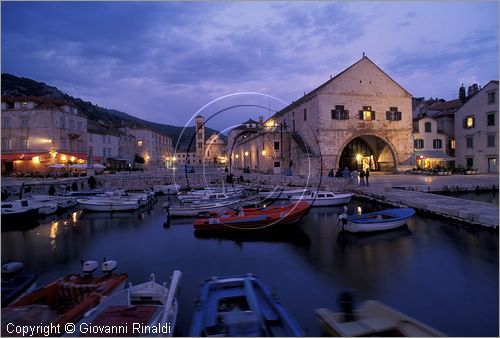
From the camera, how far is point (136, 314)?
6559 mm

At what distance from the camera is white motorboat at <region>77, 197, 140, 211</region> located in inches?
986

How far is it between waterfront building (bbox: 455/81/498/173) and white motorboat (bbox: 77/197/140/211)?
145ft

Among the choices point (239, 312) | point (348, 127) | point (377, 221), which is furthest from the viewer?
point (348, 127)

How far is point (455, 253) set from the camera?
13242 millimetres

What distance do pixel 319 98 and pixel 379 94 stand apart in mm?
8324

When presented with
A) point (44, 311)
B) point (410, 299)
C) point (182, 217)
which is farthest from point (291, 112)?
point (44, 311)

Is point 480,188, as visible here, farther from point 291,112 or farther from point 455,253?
point 291,112

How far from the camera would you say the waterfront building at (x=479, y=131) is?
128ft

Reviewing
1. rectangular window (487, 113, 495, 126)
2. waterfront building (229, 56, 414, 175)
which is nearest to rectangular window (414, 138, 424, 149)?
waterfront building (229, 56, 414, 175)

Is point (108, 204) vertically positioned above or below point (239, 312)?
above

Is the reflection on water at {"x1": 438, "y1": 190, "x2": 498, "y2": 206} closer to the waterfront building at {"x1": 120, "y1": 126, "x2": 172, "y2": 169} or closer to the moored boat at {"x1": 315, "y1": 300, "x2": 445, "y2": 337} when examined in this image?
the moored boat at {"x1": 315, "y1": 300, "x2": 445, "y2": 337}

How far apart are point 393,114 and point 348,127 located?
663cm

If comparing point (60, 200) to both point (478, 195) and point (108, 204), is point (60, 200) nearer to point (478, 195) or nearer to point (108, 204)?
point (108, 204)

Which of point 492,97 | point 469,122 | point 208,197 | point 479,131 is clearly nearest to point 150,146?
point 208,197
